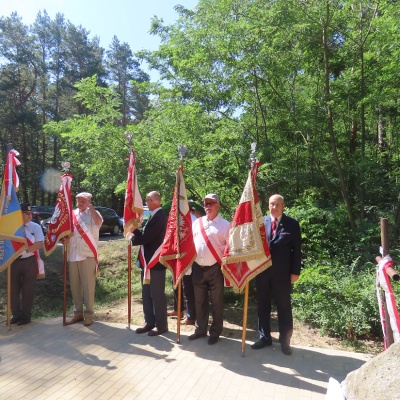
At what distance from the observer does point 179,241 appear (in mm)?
5242

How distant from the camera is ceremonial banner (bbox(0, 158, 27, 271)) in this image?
19.2 feet

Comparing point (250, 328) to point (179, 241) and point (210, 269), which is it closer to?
point (210, 269)

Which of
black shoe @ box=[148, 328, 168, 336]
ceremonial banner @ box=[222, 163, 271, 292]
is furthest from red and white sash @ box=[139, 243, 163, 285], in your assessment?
ceremonial banner @ box=[222, 163, 271, 292]

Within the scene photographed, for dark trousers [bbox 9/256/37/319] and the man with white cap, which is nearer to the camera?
the man with white cap

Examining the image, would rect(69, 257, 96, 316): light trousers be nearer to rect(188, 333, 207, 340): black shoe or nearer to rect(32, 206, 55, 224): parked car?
rect(188, 333, 207, 340): black shoe

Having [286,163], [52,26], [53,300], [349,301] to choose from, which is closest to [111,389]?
[349,301]

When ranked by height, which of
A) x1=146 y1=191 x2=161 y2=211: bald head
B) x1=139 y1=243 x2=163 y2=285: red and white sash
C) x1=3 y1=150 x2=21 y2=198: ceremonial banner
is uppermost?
x1=3 y1=150 x2=21 y2=198: ceremonial banner

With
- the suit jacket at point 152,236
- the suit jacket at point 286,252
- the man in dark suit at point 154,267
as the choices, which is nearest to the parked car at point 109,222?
the man in dark suit at point 154,267

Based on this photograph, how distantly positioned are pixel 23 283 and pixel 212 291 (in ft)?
10.4

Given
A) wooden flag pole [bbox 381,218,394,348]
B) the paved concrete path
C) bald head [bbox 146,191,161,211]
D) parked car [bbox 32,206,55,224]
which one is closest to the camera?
wooden flag pole [bbox 381,218,394,348]

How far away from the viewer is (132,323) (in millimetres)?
6172

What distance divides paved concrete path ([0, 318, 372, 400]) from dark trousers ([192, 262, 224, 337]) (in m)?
0.30

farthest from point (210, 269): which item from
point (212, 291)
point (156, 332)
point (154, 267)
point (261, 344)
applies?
point (156, 332)

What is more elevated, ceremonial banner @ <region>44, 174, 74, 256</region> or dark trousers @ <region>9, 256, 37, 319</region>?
ceremonial banner @ <region>44, 174, 74, 256</region>
